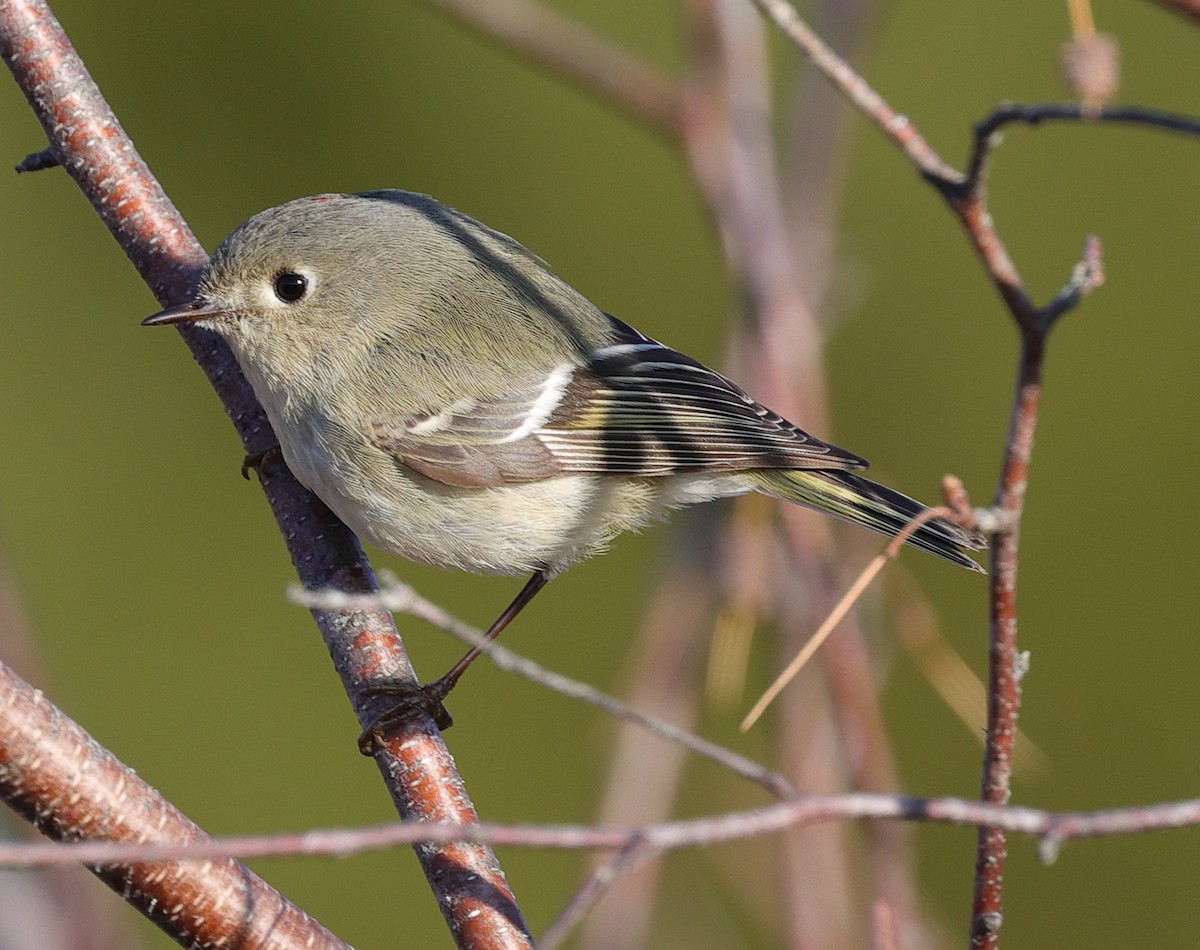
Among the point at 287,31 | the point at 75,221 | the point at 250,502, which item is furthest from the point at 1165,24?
the point at 75,221

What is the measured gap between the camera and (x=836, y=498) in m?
1.67

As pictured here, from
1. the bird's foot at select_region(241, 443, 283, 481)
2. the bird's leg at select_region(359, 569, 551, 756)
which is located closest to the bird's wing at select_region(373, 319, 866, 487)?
the bird's foot at select_region(241, 443, 283, 481)

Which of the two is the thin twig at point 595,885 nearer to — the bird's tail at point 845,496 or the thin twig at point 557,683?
the thin twig at point 557,683

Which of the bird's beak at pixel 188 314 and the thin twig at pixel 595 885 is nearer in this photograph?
the thin twig at pixel 595 885

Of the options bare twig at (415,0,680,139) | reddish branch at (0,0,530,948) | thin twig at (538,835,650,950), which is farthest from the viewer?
bare twig at (415,0,680,139)

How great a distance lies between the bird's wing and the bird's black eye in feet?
0.69

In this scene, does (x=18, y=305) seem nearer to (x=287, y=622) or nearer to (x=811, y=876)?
(x=287, y=622)

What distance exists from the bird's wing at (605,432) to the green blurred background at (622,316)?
0.88m

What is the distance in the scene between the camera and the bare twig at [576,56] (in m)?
1.72

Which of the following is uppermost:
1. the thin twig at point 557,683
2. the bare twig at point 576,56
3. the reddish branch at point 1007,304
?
the bare twig at point 576,56

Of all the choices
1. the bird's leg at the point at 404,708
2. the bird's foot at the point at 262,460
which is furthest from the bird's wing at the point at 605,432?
the bird's leg at the point at 404,708

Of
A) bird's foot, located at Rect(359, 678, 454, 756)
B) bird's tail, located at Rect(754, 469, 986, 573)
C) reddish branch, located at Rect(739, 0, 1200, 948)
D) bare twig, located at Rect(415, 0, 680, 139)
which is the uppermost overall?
bare twig, located at Rect(415, 0, 680, 139)

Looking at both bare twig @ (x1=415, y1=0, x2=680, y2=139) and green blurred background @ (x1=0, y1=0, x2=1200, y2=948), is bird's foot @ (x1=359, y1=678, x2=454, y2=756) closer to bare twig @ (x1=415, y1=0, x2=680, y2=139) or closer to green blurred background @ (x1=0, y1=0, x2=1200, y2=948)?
bare twig @ (x1=415, y1=0, x2=680, y2=139)

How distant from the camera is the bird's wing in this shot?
1564 mm
